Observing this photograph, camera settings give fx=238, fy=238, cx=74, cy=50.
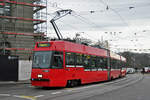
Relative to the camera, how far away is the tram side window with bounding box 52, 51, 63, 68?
14934 mm

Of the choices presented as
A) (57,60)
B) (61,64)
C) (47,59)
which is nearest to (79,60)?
(61,64)

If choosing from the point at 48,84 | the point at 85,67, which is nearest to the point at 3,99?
the point at 48,84

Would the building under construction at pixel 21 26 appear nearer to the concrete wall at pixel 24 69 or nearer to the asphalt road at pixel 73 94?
the concrete wall at pixel 24 69

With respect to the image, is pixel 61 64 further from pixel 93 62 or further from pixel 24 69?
pixel 24 69

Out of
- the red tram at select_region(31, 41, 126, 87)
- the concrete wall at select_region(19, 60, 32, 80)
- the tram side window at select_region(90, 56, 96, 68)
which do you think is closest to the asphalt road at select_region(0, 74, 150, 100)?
the red tram at select_region(31, 41, 126, 87)

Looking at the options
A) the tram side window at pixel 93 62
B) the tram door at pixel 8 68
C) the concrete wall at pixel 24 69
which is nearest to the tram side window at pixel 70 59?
the tram side window at pixel 93 62

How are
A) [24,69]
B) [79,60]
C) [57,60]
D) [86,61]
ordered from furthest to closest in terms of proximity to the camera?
1. [24,69]
2. [86,61]
3. [79,60]
4. [57,60]

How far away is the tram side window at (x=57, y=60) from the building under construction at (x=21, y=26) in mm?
17573

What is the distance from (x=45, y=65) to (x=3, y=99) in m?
4.55

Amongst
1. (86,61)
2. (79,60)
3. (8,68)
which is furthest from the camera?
(8,68)

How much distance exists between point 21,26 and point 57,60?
76.1 ft

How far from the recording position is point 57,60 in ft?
49.6

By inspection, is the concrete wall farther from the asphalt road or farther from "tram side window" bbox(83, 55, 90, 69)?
the asphalt road

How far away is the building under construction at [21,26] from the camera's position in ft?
110
